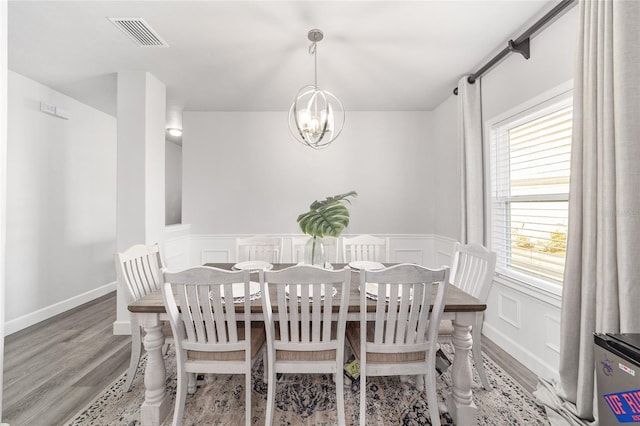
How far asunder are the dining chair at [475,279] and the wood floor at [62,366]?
0.45 meters

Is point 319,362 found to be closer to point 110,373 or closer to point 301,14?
point 110,373

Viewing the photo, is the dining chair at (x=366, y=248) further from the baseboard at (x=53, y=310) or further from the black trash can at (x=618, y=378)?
the baseboard at (x=53, y=310)

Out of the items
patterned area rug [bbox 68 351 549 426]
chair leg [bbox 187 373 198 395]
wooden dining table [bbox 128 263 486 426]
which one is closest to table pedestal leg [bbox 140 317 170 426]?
wooden dining table [bbox 128 263 486 426]

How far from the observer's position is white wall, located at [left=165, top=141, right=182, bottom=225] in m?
6.03

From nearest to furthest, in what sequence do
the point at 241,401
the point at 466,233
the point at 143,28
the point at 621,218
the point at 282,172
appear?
the point at 621,218 < the point at 241,401 < the point at 143,28 < the point at 466,233 < the point at 282,172

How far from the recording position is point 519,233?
2539 mm

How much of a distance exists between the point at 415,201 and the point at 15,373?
4.43 meters

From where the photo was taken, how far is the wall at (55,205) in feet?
9.82

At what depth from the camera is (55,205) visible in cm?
343

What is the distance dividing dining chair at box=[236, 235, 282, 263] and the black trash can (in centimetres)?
230

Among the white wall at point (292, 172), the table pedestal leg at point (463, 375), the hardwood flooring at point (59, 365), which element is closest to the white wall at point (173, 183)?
the white wall at point (292, 172)

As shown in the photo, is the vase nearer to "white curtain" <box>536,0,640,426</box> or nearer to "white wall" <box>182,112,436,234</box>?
"white curtain" <box>536,0,640,426</box>

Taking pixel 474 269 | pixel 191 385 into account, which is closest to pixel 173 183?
pixel 191 385

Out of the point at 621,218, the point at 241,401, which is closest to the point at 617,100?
the point at 621,218
